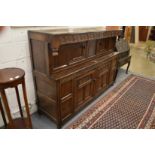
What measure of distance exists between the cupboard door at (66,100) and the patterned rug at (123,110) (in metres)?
0.20

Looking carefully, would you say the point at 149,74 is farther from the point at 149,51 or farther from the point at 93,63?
the point at 93,63

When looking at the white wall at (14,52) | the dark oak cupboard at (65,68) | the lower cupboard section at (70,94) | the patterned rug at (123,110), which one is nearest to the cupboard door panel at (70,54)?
the dark oak cupboard at (65,68)

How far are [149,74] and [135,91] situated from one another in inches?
51.2

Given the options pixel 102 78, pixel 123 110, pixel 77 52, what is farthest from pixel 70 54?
pixel 123 110

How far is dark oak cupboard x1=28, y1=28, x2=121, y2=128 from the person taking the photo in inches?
64.2

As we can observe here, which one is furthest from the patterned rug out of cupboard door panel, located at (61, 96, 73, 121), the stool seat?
the stool seat

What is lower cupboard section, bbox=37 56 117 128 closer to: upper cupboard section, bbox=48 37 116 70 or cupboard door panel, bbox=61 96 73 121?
cupboard door panel, bbox=61 96 73 121

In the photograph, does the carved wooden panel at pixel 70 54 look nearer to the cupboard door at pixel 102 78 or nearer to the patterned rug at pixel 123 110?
the cupboard door at pixel 102 78

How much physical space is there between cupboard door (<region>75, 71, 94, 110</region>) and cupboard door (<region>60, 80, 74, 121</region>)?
13 centimetres

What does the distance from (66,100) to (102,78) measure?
41.4 inches

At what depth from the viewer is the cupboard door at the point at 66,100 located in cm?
179

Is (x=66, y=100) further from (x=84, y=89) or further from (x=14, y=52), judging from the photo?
(x=14, y=52)

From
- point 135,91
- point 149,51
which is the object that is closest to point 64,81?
point 135,91
